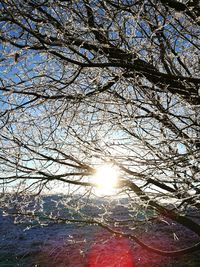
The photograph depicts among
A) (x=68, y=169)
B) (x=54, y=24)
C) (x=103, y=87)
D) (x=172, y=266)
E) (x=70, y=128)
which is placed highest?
(x=54, y=24)

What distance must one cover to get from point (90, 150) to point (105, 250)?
7.76 metres

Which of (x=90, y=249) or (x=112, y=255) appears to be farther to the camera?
(x=90, y=249)

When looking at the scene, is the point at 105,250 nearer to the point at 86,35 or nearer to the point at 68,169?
the point at 68,169

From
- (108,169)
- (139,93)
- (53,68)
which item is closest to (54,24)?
(53,68)

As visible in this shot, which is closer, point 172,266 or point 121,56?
point 121,56

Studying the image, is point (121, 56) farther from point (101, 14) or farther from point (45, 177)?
point (45, 177)

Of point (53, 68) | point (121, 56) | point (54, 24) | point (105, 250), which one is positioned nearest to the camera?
point (121, 56)

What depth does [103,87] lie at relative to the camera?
371cm

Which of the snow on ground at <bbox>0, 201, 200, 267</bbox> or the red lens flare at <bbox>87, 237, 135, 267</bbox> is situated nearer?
the snow on ground at <bbox>0, 201, 200, 267</bbox>

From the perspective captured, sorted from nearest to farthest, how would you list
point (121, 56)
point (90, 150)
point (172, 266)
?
point (121, 56), point (90, 150), point (172, 266)

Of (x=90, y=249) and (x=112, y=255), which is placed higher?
(x=90, y=249)

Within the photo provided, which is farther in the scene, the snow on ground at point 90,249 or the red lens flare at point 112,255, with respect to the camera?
the red lens flare at point 112,255

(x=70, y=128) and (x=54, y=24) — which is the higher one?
(x=54, y=24)

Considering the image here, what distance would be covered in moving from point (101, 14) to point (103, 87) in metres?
0.72
